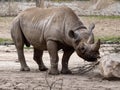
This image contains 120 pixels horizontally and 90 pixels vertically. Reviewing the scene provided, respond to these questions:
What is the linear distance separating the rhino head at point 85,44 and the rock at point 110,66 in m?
0.21

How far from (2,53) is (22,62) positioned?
4564 millimetres

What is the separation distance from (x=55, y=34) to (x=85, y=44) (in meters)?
0.89

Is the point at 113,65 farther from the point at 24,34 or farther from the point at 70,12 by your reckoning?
the point at 24,34

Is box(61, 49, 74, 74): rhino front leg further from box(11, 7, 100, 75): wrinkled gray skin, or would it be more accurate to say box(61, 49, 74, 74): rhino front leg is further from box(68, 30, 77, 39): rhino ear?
box(68, 30, 77, 39): rhino ear

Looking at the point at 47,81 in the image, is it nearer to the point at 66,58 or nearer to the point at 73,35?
the point at 73,35

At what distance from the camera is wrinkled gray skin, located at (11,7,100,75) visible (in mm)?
11742

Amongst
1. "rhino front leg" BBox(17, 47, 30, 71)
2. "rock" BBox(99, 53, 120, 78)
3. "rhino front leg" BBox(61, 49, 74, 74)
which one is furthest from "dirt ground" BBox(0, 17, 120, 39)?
"rock" BBox(99, 53, 120, 78)

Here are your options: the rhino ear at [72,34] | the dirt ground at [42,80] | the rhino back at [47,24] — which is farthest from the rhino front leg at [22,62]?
the rhino ear at [72,34]

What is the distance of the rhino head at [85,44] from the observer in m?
11.5

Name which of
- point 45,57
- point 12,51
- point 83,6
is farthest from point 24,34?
point 83,6

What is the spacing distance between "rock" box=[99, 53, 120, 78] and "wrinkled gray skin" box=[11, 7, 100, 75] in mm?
228

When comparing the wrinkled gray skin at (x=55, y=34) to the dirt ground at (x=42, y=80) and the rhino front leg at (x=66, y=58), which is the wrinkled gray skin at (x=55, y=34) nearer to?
the rhino front leg at (x=66, y=58)

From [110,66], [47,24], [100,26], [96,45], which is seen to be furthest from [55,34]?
[100,26]

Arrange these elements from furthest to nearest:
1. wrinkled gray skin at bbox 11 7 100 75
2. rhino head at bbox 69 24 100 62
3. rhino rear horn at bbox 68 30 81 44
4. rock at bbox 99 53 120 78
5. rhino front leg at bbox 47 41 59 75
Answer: rhino front leg at bbox 47 41 59 75
rhino rear horn at bbox 68 30 81 44
wrinkled gray skin at bbox 11 7 100 75
rhino head at bbox 69 24 100 62
rock at bbox 99 53 120 78
